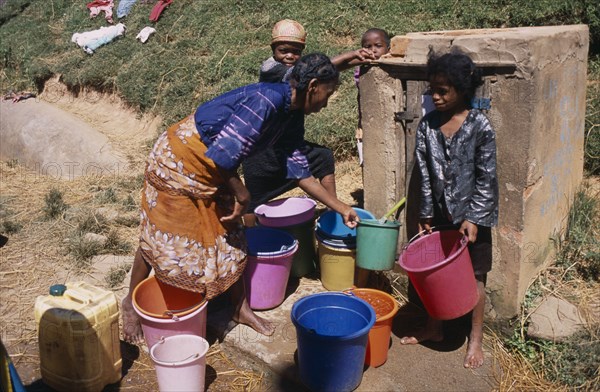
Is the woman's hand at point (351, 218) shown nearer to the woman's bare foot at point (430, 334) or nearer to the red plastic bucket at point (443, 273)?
the red plastic bucket at point (443, 273)

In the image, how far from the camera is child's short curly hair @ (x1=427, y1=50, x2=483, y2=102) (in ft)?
10.5

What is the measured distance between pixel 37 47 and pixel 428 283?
1099 centimetres

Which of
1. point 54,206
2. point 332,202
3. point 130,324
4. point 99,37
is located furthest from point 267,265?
point 99,37

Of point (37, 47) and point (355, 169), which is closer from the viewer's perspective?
point (355, 169)

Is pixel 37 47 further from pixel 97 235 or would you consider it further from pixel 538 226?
Answer: pixel 538 226

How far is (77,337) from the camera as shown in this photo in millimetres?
3311

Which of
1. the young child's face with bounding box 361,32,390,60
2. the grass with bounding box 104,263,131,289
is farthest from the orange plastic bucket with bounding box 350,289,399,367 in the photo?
the young child's face with bounding box 361,32,390,60

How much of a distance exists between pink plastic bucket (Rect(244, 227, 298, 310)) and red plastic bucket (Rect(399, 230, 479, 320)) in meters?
0.89

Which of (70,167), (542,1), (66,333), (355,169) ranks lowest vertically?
(70,167)

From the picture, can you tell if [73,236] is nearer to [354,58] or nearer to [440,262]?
[354,58]

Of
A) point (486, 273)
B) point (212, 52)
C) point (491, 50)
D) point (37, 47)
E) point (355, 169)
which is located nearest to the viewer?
Answer: point (491, 50)

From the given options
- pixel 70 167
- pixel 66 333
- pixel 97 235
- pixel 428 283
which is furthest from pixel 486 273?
pixel 70 167

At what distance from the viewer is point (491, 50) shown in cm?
343

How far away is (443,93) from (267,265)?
1.60 m
